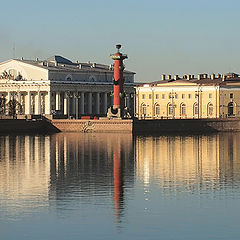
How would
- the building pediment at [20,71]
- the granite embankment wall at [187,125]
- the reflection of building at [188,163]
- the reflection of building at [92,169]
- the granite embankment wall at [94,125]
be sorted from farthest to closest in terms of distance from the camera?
the building pediment at [20,71], the granite embankment wall at [187,125], the granite embankment wall at [94,125], the reflection of building at [188,163], the reflection of building at [92,169]

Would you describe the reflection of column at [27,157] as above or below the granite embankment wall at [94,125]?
below

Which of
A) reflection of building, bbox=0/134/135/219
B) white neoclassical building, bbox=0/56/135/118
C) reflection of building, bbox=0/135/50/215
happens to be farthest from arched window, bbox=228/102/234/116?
reflection of building, bbox=0/135/50/215

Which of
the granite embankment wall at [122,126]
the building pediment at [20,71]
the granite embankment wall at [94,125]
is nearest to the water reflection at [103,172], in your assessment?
the granite embankment wall at [94,125]

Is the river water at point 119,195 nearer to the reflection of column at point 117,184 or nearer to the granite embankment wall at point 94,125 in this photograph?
Result: the reflection of column at point 117,184

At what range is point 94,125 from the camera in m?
87.9

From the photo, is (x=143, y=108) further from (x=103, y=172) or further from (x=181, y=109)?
(x=103, y=172)

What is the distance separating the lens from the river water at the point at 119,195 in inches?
1037

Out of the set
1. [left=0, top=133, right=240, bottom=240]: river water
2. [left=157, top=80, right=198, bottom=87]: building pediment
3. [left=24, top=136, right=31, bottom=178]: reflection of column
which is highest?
[left=157, top=80, right=198, bottom=87]: building pediment

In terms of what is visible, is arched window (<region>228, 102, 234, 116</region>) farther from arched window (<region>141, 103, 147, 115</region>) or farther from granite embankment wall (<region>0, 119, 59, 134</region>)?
granite embankment wall (<region>0, 119, 59, 134</region>)

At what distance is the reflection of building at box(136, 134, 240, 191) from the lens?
37750 millimetres

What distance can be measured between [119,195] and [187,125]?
58381 millimetres

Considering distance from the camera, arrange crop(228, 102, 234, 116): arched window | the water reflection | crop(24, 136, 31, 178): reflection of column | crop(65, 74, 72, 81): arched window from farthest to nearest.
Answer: crop(65, 74, 72, 81): arched window < crop(228, 102, 234, 116): arched window < crop(24, 136, 31, 178): reflection of column < the water reflection

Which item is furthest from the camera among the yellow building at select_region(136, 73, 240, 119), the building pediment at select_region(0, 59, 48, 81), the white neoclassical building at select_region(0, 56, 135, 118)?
the building pediment at select_region(0, 59, 48, 81)

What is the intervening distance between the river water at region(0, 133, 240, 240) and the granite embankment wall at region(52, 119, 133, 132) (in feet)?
93.7
